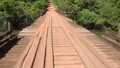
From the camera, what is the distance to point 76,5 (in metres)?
63.2

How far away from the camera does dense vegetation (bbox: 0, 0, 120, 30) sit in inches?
1975

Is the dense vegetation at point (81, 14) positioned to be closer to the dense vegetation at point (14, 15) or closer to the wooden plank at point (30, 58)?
the dense vegetation at point (14, 15)

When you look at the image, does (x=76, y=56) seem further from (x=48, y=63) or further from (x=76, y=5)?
(x=76, y=5)

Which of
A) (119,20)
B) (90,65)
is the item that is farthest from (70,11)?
(90,65)

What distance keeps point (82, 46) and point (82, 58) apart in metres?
2.10

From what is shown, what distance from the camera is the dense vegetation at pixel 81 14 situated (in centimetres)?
5016

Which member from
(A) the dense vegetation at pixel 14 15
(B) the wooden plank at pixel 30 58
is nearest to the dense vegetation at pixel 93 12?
(A) the dense vegetation at pixel 14 15

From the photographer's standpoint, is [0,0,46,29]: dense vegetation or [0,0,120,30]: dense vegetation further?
[0,0,120,30]: dense vegetation

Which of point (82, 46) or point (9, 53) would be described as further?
point (82, 46)

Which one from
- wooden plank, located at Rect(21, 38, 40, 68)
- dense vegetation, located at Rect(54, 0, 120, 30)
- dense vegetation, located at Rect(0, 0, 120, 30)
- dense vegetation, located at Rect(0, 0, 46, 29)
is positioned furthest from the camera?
dense vegetation, located at Rect(54, 0, 120, 30)

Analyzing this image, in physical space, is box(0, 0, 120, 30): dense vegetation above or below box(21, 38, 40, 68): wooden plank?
below

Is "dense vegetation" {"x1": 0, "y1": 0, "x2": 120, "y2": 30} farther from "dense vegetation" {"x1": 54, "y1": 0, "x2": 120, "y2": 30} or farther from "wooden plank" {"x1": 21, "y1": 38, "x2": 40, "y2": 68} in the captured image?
"wooden plank" {"x1": 21, "y1": 38, "x2": 40, "y2": 68}

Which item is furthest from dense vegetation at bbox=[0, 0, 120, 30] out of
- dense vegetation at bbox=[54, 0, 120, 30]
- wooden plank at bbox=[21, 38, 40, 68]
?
wooden plank at bbox=[21, 38, 40, 68]

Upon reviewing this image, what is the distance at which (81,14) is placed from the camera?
59.6m
